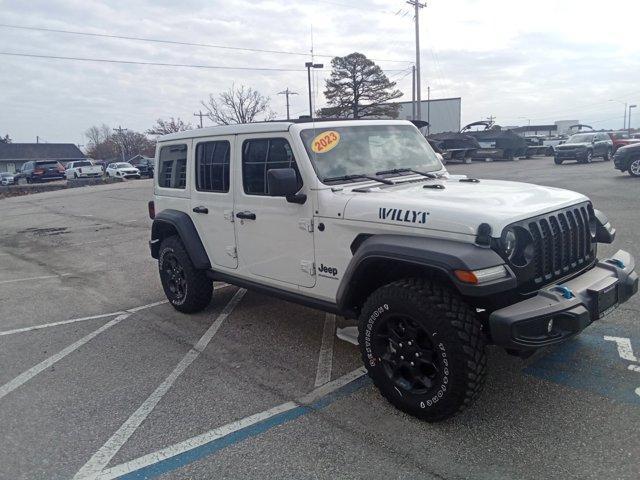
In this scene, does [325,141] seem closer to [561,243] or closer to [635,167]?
[561,243]

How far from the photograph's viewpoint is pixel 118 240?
1106 cm

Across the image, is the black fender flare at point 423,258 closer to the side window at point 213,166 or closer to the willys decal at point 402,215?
the willys decal at point 402,215

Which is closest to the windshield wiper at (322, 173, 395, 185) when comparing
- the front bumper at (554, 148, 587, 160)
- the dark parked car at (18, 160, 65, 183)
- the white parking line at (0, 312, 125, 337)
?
the white parking line at (0, 312, 125, 337)

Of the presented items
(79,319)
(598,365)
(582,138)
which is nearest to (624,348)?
(598,365)

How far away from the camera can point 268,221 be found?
14.0 ft

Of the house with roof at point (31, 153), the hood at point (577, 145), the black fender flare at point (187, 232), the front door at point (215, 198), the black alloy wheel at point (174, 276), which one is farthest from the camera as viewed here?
the house with roof at point (31, 153)

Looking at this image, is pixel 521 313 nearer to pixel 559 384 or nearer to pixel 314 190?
pixel 559 384

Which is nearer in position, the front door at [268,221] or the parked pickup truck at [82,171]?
the front door at [268,221]

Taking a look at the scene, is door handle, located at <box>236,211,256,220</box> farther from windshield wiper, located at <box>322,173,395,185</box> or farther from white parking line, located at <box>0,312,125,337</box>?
white parking line, located at <box>0,312,125,337</box>

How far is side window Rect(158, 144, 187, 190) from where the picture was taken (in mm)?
5410

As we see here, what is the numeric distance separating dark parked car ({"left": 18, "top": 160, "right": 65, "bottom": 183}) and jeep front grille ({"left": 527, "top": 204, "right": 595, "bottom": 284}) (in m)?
40.9

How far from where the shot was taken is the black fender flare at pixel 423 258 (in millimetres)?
2834

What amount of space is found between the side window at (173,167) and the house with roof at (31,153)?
239 ft

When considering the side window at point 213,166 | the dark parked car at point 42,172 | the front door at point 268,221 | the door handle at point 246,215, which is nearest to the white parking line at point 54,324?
the side window at point 213,166
